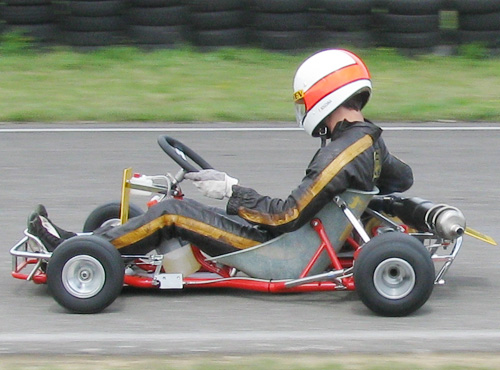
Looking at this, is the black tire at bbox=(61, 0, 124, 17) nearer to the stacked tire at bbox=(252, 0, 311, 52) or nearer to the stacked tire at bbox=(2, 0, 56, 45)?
the stacked tire at bbox=(2, 0, 56, 45)

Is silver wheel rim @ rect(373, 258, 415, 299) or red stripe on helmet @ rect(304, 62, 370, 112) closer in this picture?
silver wheel rim @ rect(373, 258, 415, 299)

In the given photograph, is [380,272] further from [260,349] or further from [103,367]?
[103,367]

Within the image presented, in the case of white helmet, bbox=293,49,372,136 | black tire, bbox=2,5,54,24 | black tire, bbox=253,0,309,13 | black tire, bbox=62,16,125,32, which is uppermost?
black tire, bbox=253,0,309,13

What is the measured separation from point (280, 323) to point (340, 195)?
65 centimetres

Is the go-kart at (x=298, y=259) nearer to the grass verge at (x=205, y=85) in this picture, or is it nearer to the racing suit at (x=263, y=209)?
the racing suit at (x=263, y=209)

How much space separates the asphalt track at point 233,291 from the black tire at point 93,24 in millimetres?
2600

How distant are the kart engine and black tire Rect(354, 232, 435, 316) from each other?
0.26 metres

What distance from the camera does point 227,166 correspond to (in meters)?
7.57

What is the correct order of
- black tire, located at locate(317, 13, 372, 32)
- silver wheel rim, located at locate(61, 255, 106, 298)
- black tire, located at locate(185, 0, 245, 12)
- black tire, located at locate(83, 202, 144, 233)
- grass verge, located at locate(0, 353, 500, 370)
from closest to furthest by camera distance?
grass verge, located at locate(0, 353, 500, 370) < silver wheel rim, located at locate(61, 255, 106, 298) < black tire, located at locate(83, 202, 144, 233) < black tire, located at locate(185, 0, 245, 12) < black tire, located at locate(317, 13, 372, 32)

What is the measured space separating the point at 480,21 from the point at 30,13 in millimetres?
5094

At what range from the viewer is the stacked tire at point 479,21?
11.0 metres

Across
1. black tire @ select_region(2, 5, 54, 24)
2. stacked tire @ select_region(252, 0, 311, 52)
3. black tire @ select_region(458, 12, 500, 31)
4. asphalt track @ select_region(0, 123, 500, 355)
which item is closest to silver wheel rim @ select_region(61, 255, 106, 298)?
asphalt track @ select_region(0, 123, 500, 355)

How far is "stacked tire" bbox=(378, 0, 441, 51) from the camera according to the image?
10.9 meters

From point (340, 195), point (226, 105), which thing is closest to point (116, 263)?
point (340, 195)
